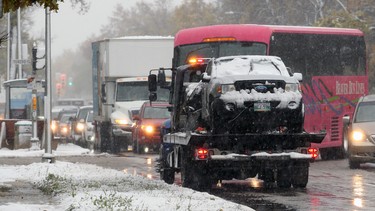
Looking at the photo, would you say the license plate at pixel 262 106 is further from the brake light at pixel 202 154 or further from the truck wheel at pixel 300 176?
the truck wheel at pixel 300 176

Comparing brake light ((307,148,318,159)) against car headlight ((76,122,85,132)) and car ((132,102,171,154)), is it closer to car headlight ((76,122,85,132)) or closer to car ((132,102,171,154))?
car ((132,102,171,154))

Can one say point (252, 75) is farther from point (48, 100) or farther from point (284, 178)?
point (48, 100)

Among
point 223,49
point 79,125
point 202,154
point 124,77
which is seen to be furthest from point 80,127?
point 202,154

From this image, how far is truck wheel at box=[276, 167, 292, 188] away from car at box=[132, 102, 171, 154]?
15.5 meters

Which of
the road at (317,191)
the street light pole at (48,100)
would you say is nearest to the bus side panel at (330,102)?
the road at (317,191)

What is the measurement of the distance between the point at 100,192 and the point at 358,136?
36.1 ft

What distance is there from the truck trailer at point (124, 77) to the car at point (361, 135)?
12.7 m

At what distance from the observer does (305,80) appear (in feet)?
98.6

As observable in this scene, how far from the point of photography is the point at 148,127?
36375 millimetres

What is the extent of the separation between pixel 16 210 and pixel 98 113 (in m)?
28.4

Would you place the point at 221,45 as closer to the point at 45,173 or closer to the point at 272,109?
the point at 45,173

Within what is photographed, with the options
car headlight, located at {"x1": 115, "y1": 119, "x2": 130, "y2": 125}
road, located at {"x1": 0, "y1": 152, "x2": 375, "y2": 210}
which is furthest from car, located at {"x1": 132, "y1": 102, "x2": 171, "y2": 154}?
road, located at {"x1": 0, "y1": 152, "x2": 375, "y2": 210}

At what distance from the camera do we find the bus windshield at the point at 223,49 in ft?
90.7

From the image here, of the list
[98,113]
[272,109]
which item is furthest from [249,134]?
[98,113]
